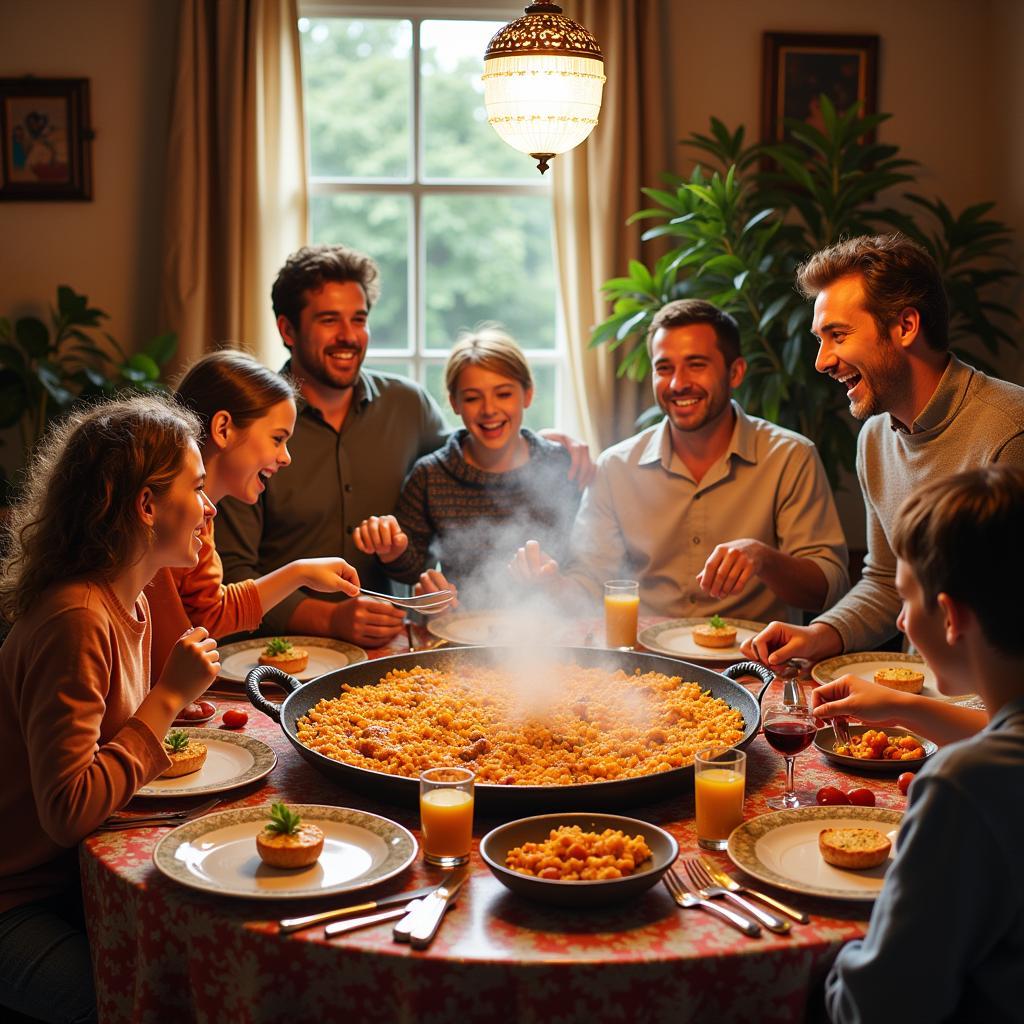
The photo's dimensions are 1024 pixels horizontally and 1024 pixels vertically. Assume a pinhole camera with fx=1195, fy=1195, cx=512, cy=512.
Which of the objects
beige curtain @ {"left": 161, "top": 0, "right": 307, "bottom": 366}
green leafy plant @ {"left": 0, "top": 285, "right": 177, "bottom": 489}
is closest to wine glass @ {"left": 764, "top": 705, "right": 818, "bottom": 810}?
green leafy plant @ {"left": 0, "top": 285, "right": 177, "bottom": 489}

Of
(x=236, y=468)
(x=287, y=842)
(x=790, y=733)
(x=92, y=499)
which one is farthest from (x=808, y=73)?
(x=287, y=842)

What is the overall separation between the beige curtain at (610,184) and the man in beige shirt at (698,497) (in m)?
1.38

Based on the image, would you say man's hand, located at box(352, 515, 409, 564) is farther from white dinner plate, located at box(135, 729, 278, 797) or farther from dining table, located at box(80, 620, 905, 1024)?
dining table, located at box(80, 620, 905, 1024)

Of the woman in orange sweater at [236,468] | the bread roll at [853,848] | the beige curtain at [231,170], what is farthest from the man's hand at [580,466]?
the bread roll at [853,848]

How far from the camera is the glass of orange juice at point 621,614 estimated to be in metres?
2.60

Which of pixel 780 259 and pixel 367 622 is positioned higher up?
pixel 780 259

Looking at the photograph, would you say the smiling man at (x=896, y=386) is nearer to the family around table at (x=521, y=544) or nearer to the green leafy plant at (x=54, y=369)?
the family around table at (x=521, y=544)

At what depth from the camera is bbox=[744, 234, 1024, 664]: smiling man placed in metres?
2.58

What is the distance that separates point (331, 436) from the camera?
3.57 m

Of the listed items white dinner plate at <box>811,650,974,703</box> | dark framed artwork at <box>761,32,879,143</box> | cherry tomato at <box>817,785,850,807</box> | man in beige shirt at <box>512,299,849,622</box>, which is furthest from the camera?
dark framed artwork at <box>761,32,879,143</box>

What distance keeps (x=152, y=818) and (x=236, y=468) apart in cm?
104

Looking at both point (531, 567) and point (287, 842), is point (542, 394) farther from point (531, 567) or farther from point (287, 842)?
point (287, 842)

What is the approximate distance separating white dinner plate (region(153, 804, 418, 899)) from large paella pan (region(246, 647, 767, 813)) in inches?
2.6

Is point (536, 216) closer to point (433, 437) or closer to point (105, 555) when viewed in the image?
point (433, 437)
